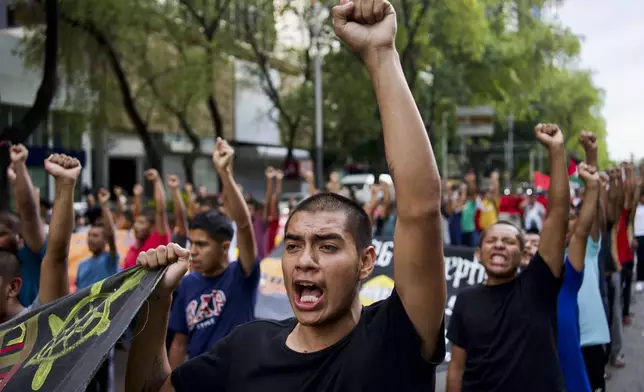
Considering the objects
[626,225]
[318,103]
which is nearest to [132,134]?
[318,103]

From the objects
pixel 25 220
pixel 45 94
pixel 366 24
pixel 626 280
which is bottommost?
pixel 626 280

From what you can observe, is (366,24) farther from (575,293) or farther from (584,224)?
(575,293)

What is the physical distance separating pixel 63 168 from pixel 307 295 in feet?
5.43

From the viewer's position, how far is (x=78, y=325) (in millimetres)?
2328

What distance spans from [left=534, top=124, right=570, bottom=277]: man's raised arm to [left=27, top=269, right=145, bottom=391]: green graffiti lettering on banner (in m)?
1.99

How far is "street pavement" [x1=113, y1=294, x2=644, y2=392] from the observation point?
6293mm

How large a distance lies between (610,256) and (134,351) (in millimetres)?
5662

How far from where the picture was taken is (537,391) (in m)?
3.32

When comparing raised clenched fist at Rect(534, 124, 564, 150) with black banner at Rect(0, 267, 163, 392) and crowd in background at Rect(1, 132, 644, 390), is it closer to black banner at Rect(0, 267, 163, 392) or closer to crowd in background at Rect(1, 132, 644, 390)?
crowd in background at Rect(1, 132, 644, 390)

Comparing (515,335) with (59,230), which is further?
(515,335)

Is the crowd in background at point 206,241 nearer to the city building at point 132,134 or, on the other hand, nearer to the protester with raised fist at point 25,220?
the protester with raised fist at point 25,220

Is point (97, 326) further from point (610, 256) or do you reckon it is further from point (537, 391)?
point (610, 256)

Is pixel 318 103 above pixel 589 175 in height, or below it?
above

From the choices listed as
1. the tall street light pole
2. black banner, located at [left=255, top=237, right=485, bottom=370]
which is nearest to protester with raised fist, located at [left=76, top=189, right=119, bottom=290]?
black banner, located at [left=255, top=237, right=485, bottom=370]
